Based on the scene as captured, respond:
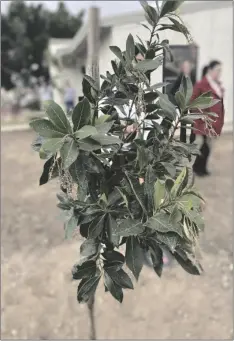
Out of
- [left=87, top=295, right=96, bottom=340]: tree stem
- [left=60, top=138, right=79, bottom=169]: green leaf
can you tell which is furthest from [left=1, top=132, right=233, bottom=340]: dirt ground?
[left=60, top=138, right=79, bottom=169]: green leaf

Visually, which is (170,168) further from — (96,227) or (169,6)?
(169,6)

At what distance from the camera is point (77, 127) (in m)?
0.96

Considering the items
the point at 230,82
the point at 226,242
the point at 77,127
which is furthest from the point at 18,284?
the point at 230,82

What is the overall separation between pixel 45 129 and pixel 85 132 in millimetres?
95

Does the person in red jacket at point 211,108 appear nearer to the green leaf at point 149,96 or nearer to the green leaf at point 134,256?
the green leaf at point 149,96

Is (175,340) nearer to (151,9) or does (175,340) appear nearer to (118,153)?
(118,153)

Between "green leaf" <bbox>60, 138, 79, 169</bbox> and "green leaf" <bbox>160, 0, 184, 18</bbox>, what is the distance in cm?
48

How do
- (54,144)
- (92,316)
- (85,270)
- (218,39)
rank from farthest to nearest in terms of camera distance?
(218,39) < (92,316) < (85,270) < (54,144)

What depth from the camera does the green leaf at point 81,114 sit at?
0.95 metres

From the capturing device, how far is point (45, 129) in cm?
94

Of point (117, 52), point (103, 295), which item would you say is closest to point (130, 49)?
point (117, 52)

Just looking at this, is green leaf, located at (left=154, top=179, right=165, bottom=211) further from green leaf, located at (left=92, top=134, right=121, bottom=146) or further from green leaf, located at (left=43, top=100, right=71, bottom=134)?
green leaf, located at (left=43, top=100, right=71, bottom=134)

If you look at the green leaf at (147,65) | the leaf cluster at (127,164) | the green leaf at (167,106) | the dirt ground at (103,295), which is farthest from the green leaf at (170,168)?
the dirt ground at (103,295)

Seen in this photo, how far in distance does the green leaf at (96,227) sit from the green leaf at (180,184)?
0.22 metres
